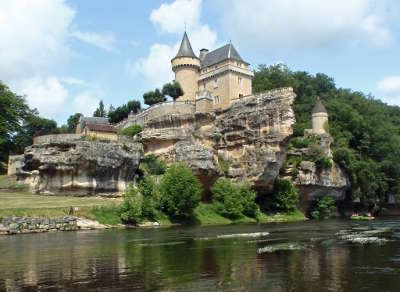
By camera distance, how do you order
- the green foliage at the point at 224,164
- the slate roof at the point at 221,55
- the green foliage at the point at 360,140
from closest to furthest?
the green foliage at the point at 224,164, the green foliage at the point at 360,140, the slate roof at the point at 221,55

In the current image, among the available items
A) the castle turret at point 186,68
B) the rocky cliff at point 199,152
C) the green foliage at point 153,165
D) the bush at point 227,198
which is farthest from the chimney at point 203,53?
the bush at point 227,198

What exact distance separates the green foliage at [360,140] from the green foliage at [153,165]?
81.6 ft

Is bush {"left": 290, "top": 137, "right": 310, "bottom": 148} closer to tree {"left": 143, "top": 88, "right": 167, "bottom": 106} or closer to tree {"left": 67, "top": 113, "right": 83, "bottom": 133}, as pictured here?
tree {"left": 143, "top": 88, "right": 167, "bottom": 106}

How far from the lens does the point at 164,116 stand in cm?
7188

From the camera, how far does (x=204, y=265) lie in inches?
813

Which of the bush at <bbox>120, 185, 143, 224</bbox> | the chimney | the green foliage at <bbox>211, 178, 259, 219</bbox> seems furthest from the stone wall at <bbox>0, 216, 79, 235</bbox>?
the chimney

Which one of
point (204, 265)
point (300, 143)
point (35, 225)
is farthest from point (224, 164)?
point (204, 265)

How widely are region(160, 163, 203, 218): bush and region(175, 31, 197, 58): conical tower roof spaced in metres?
33.6

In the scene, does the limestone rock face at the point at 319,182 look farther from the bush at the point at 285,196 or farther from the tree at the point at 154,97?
the tree at the point at 154,97

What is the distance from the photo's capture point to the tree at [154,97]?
284 feet

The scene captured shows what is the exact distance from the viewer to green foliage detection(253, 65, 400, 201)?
76.1 metres

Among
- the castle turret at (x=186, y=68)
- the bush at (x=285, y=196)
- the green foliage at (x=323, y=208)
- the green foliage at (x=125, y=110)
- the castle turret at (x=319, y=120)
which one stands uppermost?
the castle turret at (x=186, y=68)

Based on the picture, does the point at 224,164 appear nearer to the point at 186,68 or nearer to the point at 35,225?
the point at 186,68

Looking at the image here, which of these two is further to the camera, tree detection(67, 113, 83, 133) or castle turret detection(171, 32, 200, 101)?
tree detection(67, 113, 83, 133)
